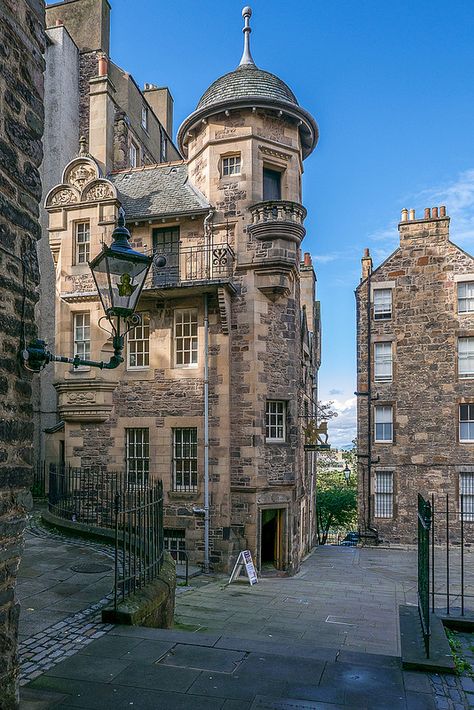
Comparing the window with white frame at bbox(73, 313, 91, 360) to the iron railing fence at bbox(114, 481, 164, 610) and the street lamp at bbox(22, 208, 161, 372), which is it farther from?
the street lamp at bbox(22, 208, 161, 372)

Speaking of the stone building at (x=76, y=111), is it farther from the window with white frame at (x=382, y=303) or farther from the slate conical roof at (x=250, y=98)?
the window with white frame at (x=382, y=303)

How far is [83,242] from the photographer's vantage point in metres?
19.3

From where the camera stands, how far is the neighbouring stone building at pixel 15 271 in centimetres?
→ 488

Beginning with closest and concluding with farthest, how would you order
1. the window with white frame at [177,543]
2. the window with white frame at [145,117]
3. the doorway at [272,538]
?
the window with white frame at [177,543] → the doorway at [272,538] → the window with white frame at [145,117]

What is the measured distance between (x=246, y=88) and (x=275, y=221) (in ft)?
14.6

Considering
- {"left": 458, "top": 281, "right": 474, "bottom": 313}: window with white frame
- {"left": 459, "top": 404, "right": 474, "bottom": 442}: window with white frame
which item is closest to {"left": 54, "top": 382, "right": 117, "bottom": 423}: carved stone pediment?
{"left": 459, "top": 404, "right": 474, "bottom": 442}: window with white frame

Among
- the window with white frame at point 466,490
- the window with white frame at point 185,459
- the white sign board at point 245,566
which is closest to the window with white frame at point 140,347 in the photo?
the window with white frame at point 185,459

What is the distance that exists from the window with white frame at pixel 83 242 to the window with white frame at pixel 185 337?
352 cm

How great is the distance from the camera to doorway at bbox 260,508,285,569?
60.2ft

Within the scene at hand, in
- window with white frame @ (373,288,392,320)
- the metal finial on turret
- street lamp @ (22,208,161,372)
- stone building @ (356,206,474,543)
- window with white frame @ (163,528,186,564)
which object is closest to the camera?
street lamp @ (22,208,161,372)

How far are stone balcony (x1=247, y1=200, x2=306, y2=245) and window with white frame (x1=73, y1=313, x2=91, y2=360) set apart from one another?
5.99m

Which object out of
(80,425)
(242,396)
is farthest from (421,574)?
(80,425)

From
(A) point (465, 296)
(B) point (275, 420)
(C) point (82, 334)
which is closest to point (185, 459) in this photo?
(B) point (275, 420)

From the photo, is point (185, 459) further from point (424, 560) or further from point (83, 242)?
point (424, 560)
